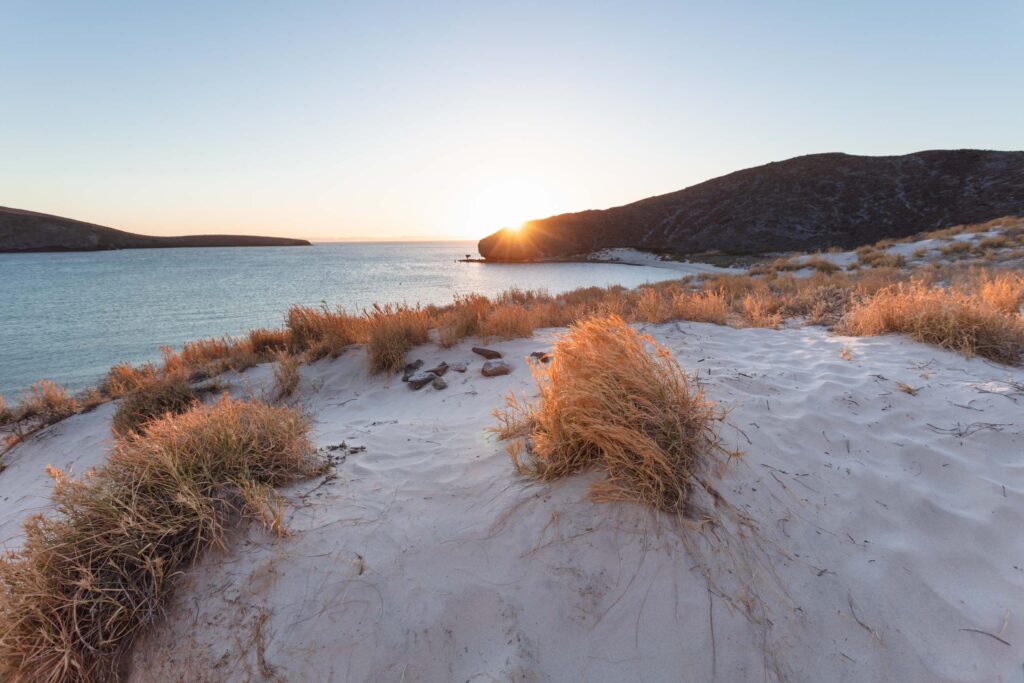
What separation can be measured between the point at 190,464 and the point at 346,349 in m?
4.91

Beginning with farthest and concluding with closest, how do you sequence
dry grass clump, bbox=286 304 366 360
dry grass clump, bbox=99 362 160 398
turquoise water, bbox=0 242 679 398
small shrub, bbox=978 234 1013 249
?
1. small shrub, bbox=978 234 1013 249
2. turquoise water, bbox=0 242 679 398
3. dry grass clump, bbox=286 304 366 360
4. dry grass clump, bbox=99 362 160 398

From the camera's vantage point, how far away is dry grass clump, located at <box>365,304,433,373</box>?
6.62m

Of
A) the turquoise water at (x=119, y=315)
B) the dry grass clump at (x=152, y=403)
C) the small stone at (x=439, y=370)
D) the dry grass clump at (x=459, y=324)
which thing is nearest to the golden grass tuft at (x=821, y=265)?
the turquoise water at (x=119, y=315)

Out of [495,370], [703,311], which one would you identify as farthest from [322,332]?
[703,311]

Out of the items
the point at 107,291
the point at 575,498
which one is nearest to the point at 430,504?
the point at 575,498

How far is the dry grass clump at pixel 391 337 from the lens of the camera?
6621 millimetres

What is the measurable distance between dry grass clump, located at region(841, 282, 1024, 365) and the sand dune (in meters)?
1.56

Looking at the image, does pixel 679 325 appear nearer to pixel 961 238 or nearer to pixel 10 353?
pixel 10 353

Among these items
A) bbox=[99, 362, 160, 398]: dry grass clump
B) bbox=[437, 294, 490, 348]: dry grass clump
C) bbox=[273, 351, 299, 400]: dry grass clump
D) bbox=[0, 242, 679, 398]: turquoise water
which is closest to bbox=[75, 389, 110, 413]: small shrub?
bbox=[99, 362, 160, 398]: dry grass clump

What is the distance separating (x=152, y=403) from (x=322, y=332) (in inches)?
107

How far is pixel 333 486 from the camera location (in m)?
2.97

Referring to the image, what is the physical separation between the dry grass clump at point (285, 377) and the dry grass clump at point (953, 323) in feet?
26.2

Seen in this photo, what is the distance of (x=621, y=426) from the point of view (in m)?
2.48

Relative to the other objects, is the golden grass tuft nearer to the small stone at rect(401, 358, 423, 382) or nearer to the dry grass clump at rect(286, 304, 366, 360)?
the small stone at rect(401, 358, 423, 382)
